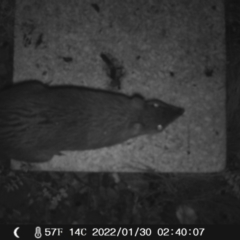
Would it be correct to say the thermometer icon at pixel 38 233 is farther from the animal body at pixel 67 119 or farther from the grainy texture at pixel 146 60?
the animal body at pixel 67 119

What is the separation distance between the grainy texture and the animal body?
177 mm

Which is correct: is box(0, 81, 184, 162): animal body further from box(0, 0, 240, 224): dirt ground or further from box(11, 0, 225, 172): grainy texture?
box(0, 0, 240, 224): dirt ground

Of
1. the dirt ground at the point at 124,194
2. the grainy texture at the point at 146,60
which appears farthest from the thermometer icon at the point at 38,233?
the grainy texture at the point at 146,60

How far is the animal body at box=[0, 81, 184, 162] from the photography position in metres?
2.38

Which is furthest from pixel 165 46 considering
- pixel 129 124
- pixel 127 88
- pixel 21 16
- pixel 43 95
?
pixel 21 16

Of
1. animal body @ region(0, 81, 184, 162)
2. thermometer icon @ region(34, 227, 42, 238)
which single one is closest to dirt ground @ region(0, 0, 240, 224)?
thermometer icon @ region(34, 227, 42, 238)

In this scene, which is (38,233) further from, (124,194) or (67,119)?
(67,119)

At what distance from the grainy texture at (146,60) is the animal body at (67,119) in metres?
0.18

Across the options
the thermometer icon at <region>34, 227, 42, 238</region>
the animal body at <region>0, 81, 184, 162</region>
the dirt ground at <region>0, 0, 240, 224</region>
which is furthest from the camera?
the dirt ground at <region>0, 0, 240, 224</region>

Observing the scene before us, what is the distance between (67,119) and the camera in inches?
96.4

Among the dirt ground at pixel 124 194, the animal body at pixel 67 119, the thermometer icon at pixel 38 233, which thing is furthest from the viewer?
the dirt ground at pixel 124 194

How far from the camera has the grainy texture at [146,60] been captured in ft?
9.23

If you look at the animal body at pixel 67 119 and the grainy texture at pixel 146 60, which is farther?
the grainy texture at pixel 146 60

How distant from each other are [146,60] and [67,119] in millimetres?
999
